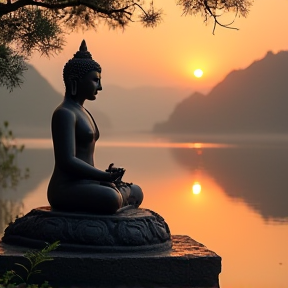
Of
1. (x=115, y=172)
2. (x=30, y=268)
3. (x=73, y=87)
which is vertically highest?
(x=73, y=87)

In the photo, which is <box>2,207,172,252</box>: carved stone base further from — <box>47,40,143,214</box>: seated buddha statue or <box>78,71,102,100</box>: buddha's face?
<box>78,71,102,100</box>: buddha's face

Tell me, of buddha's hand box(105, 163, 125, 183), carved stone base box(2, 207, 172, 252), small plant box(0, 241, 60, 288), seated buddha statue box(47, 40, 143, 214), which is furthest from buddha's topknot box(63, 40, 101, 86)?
small plant box(0, 241, 60, 288)

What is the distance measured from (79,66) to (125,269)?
1.72 m

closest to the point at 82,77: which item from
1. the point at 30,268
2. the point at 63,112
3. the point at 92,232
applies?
the point at 63,112

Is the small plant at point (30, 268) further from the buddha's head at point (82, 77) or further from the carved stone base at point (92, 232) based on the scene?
the buddha's head at point (82, 77)

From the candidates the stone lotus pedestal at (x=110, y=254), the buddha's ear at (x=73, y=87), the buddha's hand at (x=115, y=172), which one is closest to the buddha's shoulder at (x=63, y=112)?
the buddha's ear at (x=73, y=87)

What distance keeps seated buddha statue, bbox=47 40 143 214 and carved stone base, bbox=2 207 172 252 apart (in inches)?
4.5

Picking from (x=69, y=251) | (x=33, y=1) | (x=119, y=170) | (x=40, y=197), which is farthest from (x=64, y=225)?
(x=40, y=197)

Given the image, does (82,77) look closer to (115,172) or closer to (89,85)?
(89,85)

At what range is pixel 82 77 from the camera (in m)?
6.16

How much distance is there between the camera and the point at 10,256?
548 cm

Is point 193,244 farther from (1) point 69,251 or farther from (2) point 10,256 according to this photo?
(2) point 10,256

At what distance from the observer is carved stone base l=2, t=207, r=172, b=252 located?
557 centimetres

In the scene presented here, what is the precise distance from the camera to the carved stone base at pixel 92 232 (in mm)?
5566
